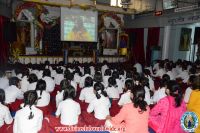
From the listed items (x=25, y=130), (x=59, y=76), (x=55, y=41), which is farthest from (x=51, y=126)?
(x=55, y=41)

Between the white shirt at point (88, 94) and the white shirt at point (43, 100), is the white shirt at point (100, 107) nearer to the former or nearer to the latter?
the white shirt at point (88, 94)

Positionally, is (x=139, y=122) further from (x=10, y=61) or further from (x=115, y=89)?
(x=10, y=61)

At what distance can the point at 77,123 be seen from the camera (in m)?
3.58

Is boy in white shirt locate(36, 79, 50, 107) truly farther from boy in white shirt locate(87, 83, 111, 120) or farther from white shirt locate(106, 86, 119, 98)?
white shirt locate(106, 86, 119, 98)

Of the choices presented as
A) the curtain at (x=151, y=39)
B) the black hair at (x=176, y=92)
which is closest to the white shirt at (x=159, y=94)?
the black hair at (x=176, y=92)

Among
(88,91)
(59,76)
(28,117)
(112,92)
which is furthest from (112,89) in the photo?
(28,117)

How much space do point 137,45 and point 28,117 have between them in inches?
391

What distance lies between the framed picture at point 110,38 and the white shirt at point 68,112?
906 cm

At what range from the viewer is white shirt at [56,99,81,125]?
3.39 metres

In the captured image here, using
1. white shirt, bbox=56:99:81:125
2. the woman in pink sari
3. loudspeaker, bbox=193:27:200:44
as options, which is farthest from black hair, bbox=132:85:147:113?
A: loudspeaker, bbox=193:27:200:44

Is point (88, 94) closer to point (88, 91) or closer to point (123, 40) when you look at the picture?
point (88, 91)

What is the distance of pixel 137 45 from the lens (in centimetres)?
1216

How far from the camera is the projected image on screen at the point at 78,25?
10.6 m

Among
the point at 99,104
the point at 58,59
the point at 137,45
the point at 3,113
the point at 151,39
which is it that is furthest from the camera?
the point at 137,45
